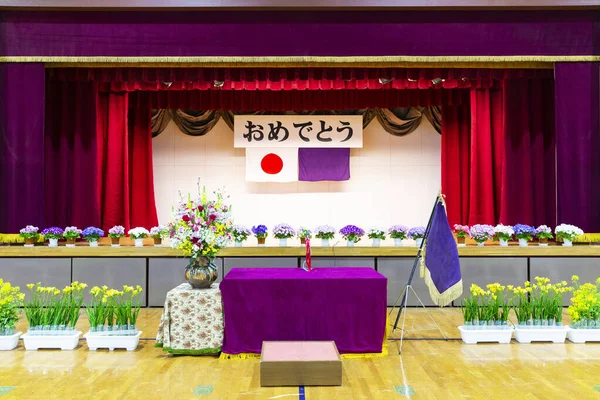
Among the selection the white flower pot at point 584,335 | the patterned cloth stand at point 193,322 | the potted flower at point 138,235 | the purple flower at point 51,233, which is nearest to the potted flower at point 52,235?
the purple flower at point 51,233

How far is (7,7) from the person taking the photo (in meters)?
7.45

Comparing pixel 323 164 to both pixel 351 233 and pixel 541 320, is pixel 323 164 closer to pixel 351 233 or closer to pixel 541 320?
pixel 351 233

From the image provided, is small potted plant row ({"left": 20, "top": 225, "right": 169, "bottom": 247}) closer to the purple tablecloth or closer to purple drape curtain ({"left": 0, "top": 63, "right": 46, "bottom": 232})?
purple drape curtain ({"left": 0, "top": 63, "right": 46, "bottom": 232})

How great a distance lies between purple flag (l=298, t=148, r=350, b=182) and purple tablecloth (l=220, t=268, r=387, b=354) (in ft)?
16.9

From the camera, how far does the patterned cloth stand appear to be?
16.6 ft

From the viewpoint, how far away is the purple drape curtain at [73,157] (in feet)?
29.6

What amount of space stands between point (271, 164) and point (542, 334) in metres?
5.62

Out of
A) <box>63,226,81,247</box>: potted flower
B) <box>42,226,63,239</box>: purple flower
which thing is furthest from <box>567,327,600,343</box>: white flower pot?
<box>42,226,63,239</box>: purple flower

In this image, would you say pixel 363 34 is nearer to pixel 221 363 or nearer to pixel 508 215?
pixel 508 215

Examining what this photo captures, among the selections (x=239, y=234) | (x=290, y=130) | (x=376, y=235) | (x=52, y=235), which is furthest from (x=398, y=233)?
(x=52, y=235)

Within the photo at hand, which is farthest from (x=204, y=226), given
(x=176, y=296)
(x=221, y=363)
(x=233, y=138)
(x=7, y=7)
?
(x=233, y=138)

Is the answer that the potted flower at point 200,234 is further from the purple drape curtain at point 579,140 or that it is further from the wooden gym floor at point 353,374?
the purple drape curtain at point 579,140

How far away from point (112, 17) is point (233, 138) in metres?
3.42

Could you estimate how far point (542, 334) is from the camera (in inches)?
222
